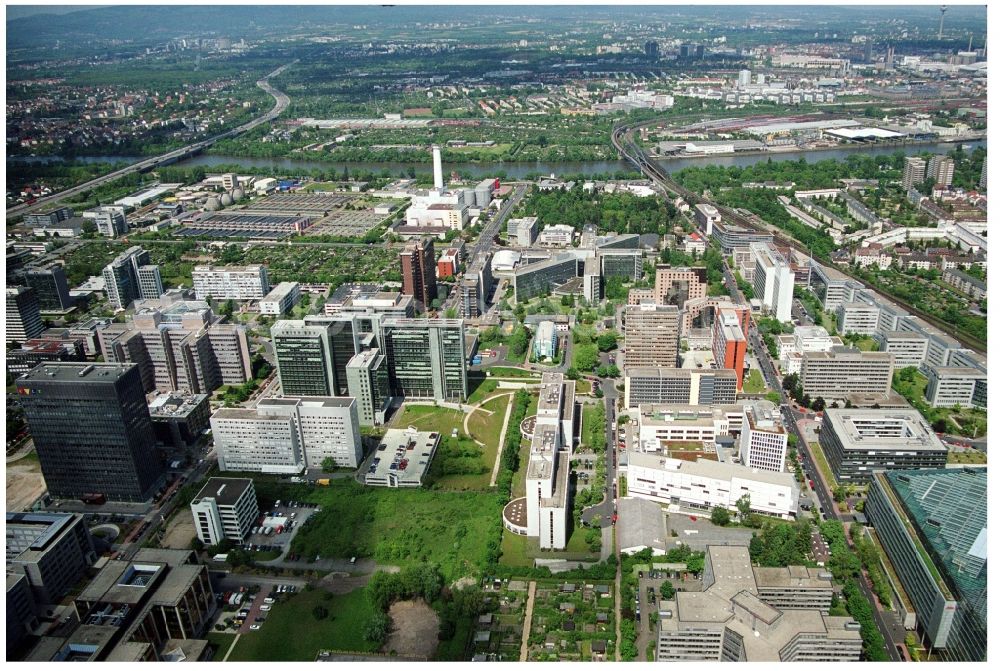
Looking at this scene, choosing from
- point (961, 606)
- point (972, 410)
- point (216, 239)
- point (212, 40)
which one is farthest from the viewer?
point (212, 40)

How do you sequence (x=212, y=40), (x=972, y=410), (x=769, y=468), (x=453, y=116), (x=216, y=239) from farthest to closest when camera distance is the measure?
(x=212, y=40) → (x=453, y=116) → (x=216, y=239) → (x=972, y=410) → (x=769, y=468)

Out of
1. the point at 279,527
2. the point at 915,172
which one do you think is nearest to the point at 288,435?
the point at 279,527

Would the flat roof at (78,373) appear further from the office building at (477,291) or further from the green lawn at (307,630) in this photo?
the office building at (477,291)

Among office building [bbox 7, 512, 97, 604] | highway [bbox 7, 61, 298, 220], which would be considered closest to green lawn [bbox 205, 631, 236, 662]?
office building [bbox 7, 512, 97, 604]

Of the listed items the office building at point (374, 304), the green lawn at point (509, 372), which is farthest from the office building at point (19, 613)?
the green lawn at point (509, 372)

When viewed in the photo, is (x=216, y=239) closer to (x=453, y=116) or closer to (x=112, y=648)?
(x=112, y=648)

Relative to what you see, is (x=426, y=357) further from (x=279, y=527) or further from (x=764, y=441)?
(x=764, y=441)

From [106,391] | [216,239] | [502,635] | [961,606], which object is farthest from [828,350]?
[216,239]
